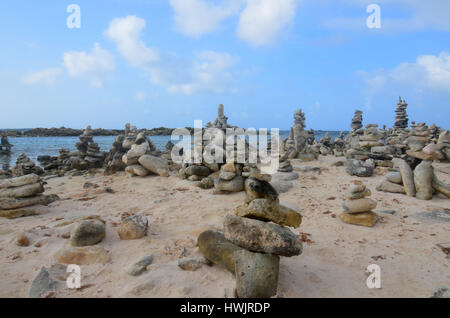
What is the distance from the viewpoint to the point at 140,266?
145 inches

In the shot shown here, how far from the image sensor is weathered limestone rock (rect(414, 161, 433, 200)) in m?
7.41

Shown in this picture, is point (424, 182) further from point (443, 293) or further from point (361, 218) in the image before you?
point (443, 293)

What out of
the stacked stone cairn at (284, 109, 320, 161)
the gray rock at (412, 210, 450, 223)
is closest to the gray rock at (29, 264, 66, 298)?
the gray rock at (412, 210, 450, 223)

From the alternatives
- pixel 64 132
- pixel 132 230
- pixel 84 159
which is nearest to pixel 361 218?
pixel 132 230

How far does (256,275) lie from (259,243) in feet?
1.27

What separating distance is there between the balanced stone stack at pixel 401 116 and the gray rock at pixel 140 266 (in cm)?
3044

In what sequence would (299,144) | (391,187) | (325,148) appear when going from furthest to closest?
1. (325,148)
2. (299,144)
3. (391,187)

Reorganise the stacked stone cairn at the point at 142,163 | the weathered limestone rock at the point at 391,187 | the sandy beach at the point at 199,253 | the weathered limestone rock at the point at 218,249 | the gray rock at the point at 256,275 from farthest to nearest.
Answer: the stacked stone cairn at the point at 142,163, the weathered limestone rock at the point at 391,187, the weathered limestone rock at the point at 218,249, the sandy beach at the point at 199,253, the gray rock at the point at 256,275

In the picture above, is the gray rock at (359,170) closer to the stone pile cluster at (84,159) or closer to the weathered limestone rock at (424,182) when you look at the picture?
the weathered limestone rock at (424,182)

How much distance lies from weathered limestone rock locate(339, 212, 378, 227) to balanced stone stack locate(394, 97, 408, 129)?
26.1m

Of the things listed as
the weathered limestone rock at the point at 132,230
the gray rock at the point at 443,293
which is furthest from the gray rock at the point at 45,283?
the gray rock at the point at 443,293

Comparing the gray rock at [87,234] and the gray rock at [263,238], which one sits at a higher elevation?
the gray rock at [263,238]

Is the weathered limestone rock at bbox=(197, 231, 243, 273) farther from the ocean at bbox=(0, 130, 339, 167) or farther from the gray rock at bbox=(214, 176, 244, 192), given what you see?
the ocean at bbox=(0, 130, 339, 167)

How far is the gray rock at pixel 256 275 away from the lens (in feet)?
10.1
